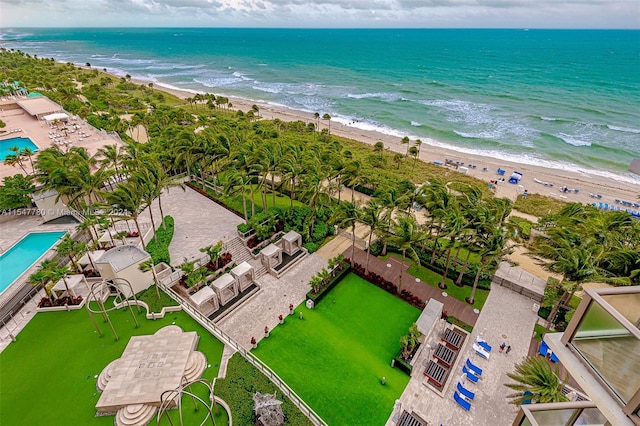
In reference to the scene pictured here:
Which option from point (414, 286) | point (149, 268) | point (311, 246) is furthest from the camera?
point (311, 246)

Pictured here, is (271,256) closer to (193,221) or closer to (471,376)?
(193,221)

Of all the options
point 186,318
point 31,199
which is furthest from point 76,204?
point 186,318

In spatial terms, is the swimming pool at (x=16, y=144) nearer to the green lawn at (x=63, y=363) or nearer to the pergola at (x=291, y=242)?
the green lawn at (x=63, y=363)

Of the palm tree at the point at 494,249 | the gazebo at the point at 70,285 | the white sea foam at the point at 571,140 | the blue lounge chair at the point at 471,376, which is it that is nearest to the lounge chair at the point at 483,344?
the blue lounge chair at the point at 471,376

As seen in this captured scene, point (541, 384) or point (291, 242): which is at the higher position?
point (541, 384)

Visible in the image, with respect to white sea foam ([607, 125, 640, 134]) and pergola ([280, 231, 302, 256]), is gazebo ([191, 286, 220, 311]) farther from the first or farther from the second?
white sea foam ([607, 125, 640, 134])

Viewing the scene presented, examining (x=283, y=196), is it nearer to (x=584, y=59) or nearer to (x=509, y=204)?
(x=509, y=204)

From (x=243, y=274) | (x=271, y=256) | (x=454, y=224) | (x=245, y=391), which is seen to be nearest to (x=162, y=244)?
(x=243, y=274)
